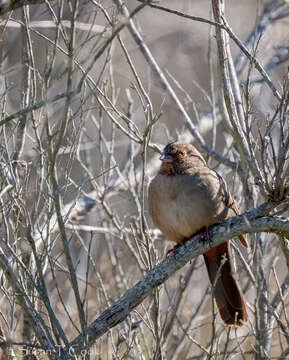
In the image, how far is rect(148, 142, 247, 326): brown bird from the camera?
5.30m

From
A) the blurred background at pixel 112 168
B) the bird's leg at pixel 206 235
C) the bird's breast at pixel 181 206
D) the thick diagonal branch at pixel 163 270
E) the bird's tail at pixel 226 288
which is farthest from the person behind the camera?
the bird's tail at pixel 226 288

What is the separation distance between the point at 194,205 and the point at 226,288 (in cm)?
91

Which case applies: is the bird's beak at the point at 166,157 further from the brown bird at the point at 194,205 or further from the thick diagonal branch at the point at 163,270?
the thick diagonal branch at the point at 163,270

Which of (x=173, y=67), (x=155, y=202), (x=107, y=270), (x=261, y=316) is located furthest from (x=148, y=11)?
(x=261, y=316)

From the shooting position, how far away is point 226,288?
565 cm

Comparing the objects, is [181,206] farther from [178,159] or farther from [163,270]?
[163,270]

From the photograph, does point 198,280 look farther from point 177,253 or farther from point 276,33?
point 276,33

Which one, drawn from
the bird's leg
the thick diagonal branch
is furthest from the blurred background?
the bird's leg

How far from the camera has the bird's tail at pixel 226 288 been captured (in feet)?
18.2

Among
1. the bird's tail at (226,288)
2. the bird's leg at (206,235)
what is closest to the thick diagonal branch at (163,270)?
the bird's leg at (206,235)

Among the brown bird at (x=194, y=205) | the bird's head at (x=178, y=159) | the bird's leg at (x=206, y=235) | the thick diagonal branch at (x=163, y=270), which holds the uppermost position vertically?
the bird's head at (x=178, y=159)

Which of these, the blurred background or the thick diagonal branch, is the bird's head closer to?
the blurred background

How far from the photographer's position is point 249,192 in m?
5.39

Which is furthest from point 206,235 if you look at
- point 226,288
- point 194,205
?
point 226,288
